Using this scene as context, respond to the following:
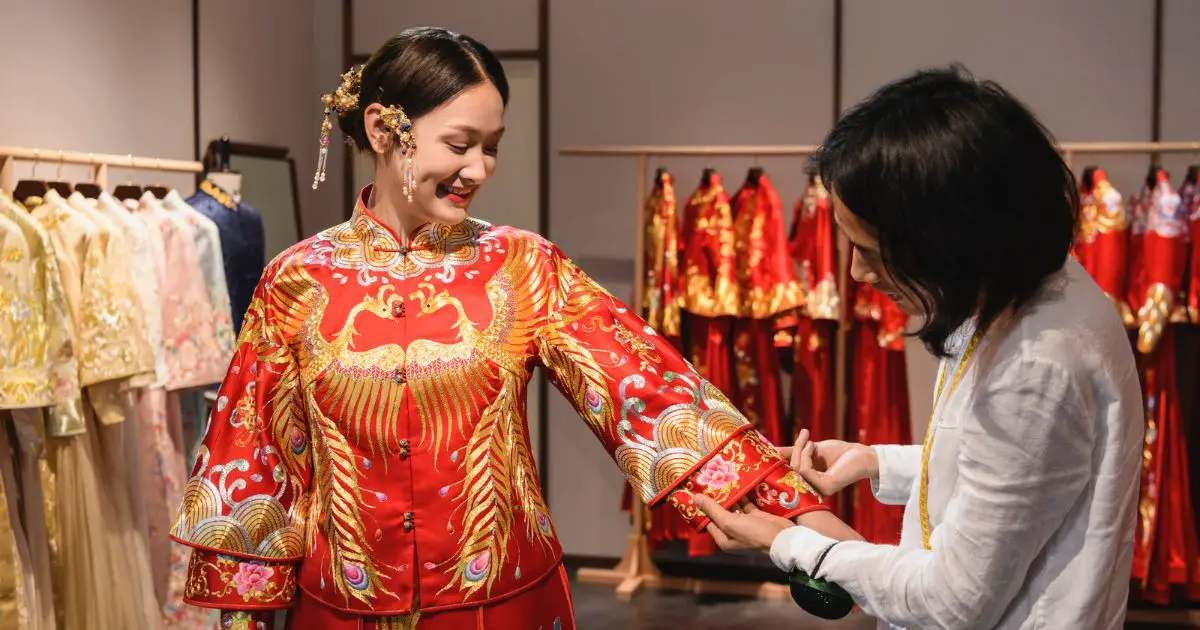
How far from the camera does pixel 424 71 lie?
64.4 inches

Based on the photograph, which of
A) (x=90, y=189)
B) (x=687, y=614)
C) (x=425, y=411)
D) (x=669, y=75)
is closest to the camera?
(x=425, y=411)

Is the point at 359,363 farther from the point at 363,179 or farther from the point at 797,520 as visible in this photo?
the point at 363,179

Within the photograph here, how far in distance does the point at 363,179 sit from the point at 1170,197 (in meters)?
3.12

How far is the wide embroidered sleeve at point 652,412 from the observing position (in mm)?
1581

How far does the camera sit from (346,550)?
1615mm

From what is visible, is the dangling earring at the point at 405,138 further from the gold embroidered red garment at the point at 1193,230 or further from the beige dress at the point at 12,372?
the gold embroidered red garment at the point at 1193,230

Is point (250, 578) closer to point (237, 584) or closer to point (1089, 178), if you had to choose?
point (237, 584)

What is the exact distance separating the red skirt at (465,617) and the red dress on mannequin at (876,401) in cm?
278

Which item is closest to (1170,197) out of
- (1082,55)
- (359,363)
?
(1082,55)

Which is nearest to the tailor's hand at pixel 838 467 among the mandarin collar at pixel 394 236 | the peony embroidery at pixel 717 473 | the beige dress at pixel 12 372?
the peony embroidery at pixel 717 473

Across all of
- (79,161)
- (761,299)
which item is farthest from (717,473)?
(761,299)

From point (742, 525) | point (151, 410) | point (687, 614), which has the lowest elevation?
point (687, 614)

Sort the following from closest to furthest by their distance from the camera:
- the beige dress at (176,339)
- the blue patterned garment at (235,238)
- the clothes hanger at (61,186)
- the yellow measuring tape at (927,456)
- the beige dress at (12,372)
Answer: the yellow measuring tape at (927,456), the beige dress at (12,372), the clothes hanger at (61,186), the beige dress at (176,339), the blue patterned garment at (235,238)

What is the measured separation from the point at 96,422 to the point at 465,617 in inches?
71.7
